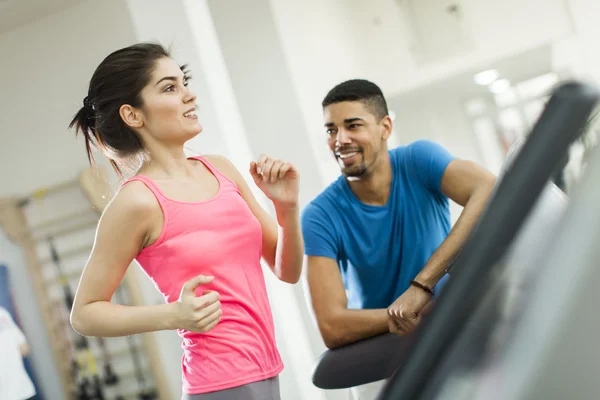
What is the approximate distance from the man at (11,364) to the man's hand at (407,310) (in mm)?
3244

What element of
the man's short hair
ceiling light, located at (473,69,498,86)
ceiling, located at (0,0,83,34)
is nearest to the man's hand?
the man's short hair

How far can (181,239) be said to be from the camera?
116 centimetres

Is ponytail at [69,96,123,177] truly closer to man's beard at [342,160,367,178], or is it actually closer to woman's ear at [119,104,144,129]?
woman's ear at [119,104,144,129]

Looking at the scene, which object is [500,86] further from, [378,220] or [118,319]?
[118,319]

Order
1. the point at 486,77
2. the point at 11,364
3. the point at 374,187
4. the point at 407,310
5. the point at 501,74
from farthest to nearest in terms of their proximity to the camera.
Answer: the point at 501,74
the point at 486,77
the point at 11,364
the point at 374,187
the point at 407,310

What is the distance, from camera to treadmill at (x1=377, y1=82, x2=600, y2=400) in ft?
1.15

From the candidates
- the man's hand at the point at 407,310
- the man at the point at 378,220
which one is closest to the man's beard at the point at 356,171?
the man at the point at 378,220

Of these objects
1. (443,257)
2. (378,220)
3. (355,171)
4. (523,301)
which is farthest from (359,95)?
→ (523,301)

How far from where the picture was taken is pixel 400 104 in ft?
24.5

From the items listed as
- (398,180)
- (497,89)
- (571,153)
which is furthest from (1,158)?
(497,89)

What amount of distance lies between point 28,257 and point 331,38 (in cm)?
266

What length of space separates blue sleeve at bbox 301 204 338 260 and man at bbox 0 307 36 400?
9.70 ft

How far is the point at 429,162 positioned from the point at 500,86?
6982 millimetres

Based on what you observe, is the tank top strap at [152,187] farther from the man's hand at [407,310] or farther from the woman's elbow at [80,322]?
the man's hand at [407,310]
